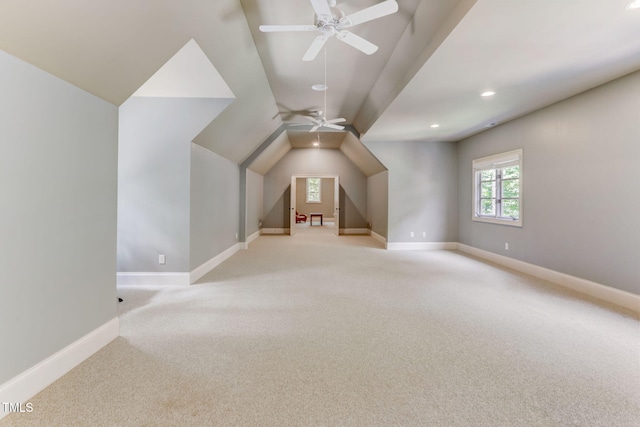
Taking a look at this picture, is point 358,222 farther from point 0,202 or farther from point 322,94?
point 0,202

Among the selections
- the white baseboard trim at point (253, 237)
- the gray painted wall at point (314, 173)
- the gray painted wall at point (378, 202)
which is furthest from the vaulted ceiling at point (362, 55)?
the gray painted wall at point (314, 173)

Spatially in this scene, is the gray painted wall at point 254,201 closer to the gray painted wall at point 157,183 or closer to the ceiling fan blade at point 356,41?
the gray painted wall at point 157,183

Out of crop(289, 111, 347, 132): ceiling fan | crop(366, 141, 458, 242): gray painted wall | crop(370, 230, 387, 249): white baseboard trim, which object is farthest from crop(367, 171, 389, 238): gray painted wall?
crop(289, 111, 347, 132): ceiling fan

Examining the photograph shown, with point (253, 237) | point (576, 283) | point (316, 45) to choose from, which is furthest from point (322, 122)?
point (576, 283)

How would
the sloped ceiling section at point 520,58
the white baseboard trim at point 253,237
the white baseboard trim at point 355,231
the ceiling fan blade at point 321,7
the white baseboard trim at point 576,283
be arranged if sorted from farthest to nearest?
the white baseboard trim at point 355,231, the white baseboard trim at point 253,237, the white baseboard trim at point 576,283, the sloped ceiling section at point 520,58, the ceiling fan blade at point 321,7

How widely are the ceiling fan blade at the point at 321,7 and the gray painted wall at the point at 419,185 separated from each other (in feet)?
15.0

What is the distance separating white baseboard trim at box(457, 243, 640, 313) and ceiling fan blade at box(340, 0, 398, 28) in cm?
384

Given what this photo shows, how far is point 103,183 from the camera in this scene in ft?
7.03

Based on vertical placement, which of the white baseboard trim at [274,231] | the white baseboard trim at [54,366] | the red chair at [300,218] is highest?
the red chair at [300,218]

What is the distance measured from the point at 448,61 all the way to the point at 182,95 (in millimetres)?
3078

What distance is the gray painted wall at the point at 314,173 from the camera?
8.94m

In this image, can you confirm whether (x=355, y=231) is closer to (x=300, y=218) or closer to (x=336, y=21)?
(x=300, y=218)

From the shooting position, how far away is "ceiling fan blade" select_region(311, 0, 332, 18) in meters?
1.81

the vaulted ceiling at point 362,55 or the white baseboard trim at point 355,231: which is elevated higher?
the vaulted ceiling at point 362,55
